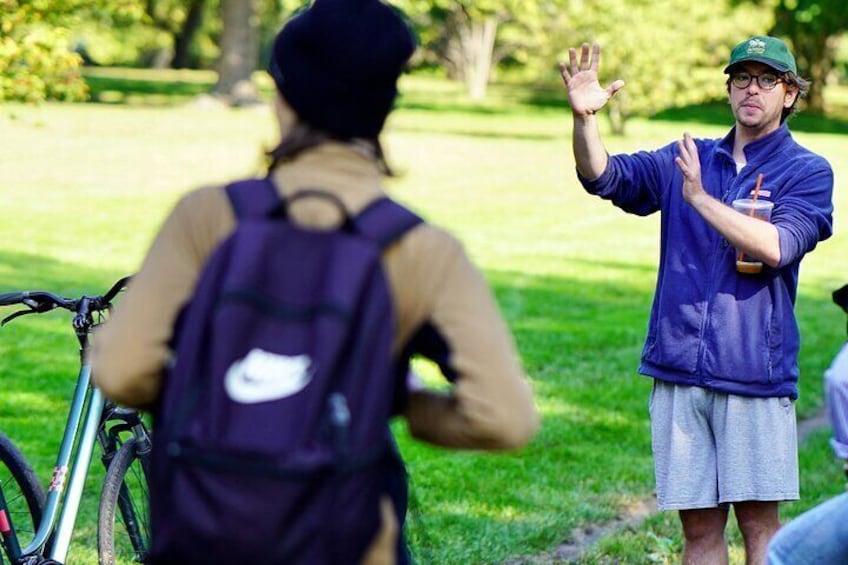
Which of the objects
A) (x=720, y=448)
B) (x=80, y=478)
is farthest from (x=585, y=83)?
(x=80, y=478)

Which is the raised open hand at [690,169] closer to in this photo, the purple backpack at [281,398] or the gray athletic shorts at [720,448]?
the gray athletic shorts at [720,448]

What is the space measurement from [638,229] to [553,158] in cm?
1095

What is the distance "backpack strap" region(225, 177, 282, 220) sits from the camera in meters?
2.60

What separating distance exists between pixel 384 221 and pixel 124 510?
2.62 metres

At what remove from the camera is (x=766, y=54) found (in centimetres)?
471

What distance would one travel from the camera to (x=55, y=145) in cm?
2795

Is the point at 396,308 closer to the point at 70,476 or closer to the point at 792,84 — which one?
the point at 70,476

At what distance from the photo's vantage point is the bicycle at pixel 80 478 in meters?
4.42

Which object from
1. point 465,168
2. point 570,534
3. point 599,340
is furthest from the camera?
point 465,168

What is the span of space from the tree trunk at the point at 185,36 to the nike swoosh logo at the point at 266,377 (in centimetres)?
6759

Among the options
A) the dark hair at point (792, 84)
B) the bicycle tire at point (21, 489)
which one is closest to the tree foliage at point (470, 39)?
the dark hair at point (792, 84)

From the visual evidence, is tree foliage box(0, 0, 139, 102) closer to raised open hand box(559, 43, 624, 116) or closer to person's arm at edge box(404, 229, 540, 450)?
raised open hand box(559, 43, 624, 116)

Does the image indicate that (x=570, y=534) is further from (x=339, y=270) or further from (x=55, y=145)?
(x=55, y=145)

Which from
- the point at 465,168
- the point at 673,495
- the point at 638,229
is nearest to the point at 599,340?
the point at 673,495
